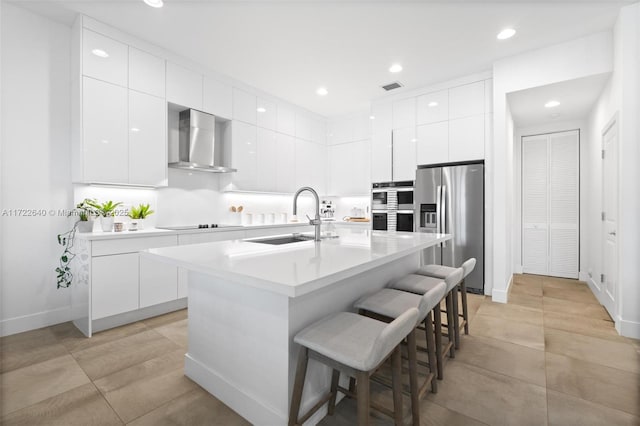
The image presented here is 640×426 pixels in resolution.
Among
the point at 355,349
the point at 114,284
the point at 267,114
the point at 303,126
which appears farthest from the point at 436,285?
the point at 303,126

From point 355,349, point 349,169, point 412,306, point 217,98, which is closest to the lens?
point 355,349

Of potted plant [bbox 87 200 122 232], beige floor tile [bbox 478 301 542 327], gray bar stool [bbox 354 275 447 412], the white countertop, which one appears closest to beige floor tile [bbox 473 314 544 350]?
beige floor tile [bbox 478 301 542 327]

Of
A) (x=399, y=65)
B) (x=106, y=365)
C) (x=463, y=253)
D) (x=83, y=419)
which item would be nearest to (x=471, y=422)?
(x=83, y=419)

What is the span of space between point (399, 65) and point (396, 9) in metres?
1.12

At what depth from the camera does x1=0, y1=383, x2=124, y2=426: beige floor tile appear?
1.63 m

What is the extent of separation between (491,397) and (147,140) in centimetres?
386

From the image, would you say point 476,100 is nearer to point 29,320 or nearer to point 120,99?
point 120,99

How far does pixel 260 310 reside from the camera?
1.55 metres

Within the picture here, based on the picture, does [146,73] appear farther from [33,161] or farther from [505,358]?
[505,358]

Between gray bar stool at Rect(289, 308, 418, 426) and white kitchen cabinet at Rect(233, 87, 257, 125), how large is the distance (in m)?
3.68

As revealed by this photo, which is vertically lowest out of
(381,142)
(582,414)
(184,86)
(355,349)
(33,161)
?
(582,414)

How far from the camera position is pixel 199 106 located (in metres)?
3.88

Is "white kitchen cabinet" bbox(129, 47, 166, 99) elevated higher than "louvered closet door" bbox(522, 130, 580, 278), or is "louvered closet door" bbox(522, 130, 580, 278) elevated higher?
"white kitchen cabinet" bbox(129, 47, 166, 99)

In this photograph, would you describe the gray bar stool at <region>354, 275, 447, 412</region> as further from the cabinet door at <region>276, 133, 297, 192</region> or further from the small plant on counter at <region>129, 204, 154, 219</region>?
the cabinet door at <region>276, 133, 297, 192</region>
